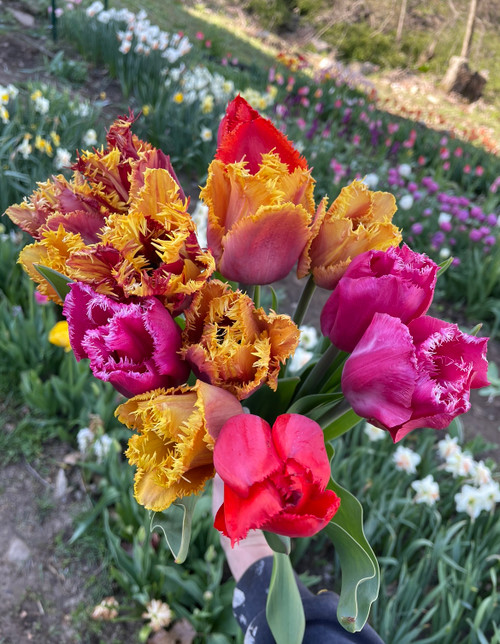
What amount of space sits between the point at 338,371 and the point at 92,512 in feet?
4.14

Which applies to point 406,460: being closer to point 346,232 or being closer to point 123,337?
point 346,232

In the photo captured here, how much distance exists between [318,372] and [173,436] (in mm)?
244

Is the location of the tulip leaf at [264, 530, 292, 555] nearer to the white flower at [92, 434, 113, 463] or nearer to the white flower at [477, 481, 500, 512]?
the white flower at [92, 434, 113, 463]

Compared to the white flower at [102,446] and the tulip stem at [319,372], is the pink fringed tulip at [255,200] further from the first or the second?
the white flower at [102,446]

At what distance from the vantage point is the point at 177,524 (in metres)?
0.62

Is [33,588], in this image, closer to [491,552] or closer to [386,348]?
[491,552]

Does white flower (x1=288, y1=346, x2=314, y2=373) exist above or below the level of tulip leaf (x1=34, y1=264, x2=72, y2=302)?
below

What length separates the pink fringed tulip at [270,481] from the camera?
404mm

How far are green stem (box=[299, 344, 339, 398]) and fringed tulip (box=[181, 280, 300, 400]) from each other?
134 mm

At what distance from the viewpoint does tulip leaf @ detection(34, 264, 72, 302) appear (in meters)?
0.54

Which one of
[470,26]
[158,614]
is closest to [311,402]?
[158,614]

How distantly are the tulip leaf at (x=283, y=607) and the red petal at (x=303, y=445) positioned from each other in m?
0.28

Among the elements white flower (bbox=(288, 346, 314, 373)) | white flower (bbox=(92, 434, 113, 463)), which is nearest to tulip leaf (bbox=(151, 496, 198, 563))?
white flower (bbox=(288, 346, 314, 373))

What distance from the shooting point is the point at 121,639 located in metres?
1.49
